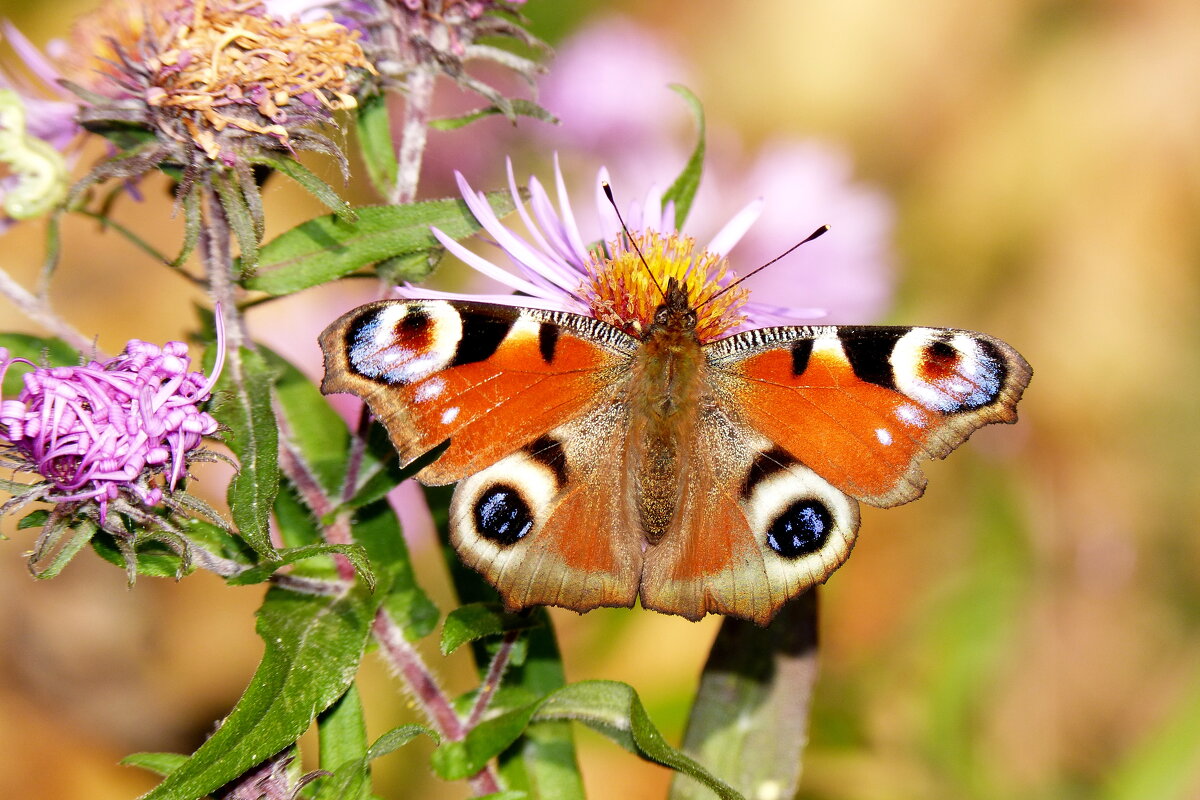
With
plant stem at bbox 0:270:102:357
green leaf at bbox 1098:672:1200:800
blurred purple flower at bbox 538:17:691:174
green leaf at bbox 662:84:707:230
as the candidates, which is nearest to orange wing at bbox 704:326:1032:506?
green leaf at bbox 662:84:707:230

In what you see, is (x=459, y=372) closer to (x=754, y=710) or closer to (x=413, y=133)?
(x=413, y=133)

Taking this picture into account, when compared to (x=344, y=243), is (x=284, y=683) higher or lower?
lower

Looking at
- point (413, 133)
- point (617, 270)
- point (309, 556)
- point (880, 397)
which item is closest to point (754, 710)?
point (880, 397)

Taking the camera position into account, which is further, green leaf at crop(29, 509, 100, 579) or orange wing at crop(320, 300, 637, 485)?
orange wing at crop(320, 300, 637, 485)

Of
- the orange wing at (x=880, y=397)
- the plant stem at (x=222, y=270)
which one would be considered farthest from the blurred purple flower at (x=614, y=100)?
the plant stem at (x=222, y=270)

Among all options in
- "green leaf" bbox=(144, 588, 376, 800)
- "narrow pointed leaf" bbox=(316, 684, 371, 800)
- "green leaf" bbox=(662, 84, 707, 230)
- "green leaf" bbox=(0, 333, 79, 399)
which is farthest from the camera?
"green leaf" bbox=(662, 84, 707, 230)

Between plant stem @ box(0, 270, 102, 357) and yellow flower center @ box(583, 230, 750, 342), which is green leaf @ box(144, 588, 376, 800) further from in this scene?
yellow flower center @ box(583, 230, 750, 342)
